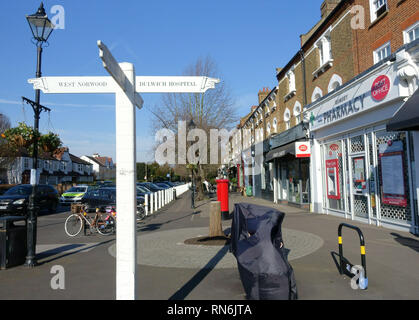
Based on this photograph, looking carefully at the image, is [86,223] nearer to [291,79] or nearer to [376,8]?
[376,8]

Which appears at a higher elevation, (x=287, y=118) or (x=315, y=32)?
(x=315, y=32)

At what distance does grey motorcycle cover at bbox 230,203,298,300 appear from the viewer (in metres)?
3.61

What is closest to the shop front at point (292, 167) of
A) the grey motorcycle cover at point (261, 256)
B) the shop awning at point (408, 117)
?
the shop awning at point (408, 117)

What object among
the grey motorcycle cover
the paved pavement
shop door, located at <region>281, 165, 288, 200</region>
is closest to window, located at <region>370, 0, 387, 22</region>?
the paved pavement

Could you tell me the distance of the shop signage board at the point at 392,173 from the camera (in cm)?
852

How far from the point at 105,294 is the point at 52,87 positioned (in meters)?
2.98

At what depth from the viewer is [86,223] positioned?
10008mm

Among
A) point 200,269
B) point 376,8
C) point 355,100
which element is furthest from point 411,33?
point 200,269

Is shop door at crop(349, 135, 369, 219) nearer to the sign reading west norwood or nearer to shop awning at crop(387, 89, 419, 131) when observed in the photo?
shop awning at crop(387, 89, 419, 131)

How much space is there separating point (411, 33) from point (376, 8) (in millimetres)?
2187

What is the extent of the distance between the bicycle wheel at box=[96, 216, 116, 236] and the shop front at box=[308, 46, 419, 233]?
855 centimetres

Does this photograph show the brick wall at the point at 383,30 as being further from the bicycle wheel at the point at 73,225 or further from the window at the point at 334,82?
the bicycle wheel at the point at 73,225

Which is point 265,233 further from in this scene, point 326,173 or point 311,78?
point 311,78

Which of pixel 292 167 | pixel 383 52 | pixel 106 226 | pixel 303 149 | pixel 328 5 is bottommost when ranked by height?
pixel 106 226
